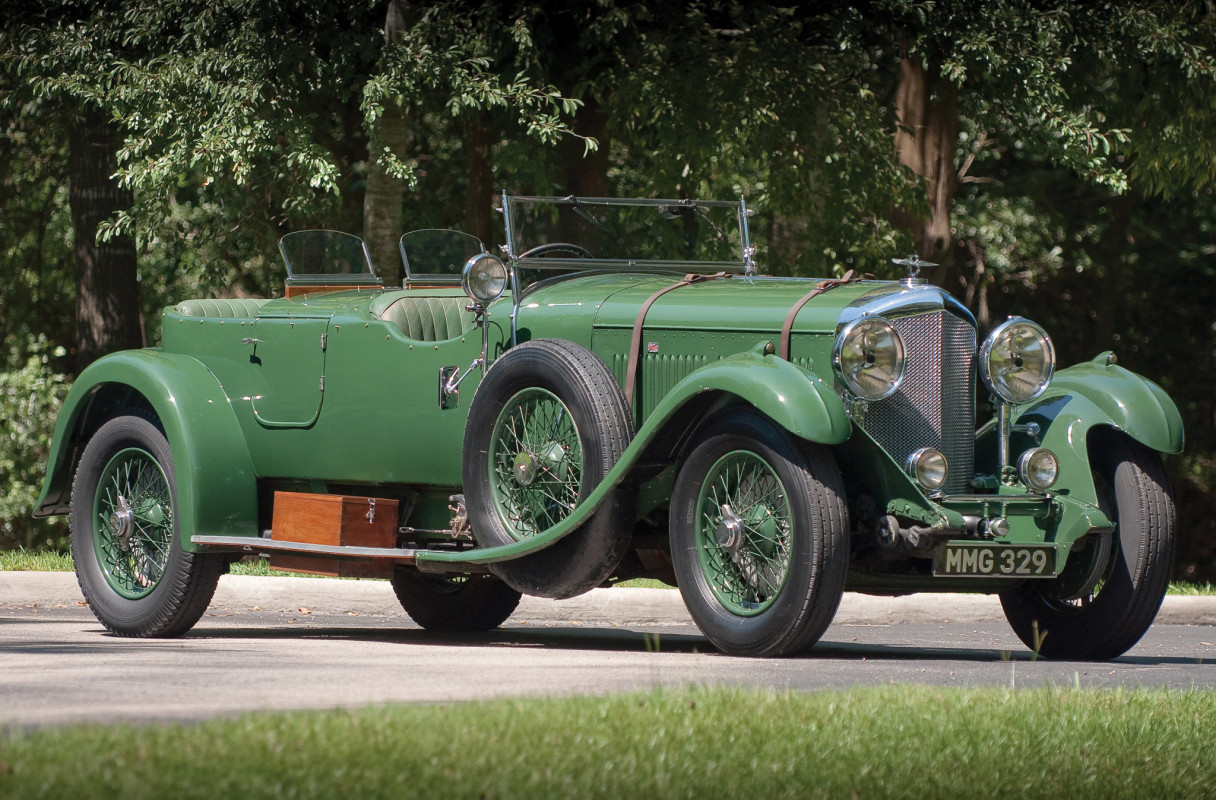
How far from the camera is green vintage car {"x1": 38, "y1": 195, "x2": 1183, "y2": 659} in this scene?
22.0ft

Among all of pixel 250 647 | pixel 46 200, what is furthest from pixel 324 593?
pixel 46 200

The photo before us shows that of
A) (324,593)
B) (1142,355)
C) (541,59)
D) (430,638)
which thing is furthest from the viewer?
(1142,355)

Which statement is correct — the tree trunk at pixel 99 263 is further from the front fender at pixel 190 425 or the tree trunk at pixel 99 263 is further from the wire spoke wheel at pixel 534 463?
the wire spoke wheel at pixel 534 463

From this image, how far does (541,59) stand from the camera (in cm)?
1397

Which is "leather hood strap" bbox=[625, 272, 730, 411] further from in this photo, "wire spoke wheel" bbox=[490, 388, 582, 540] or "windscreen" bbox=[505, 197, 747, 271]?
"windscreen" bbox=[505, 197, 747, 271]

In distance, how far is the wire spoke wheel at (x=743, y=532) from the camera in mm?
6621

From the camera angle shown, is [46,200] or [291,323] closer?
[291,323]

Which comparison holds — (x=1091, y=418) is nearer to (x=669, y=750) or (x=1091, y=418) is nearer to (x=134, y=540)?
(x=669, y=750)

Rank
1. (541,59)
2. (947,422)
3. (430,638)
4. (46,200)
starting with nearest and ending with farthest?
(947,422), (430,638), (541,59), (46,200)

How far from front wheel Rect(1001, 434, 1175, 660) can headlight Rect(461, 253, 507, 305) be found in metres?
2.65

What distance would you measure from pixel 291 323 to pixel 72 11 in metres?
6.87

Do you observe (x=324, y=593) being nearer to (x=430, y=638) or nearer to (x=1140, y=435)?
(x=430, y=638)

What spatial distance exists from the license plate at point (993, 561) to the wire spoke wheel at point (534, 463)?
1.54m

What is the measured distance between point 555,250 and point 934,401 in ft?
6.61
